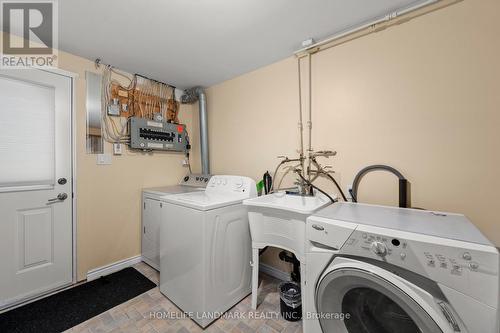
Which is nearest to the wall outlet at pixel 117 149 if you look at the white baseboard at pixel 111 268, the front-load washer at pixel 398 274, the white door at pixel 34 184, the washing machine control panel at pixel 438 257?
the white door at pixel 34 184

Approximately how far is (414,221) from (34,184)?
2942mm

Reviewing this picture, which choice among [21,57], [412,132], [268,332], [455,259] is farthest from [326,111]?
[21,57]

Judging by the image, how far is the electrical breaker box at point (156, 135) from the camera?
238 centimetres

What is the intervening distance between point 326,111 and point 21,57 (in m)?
2.76

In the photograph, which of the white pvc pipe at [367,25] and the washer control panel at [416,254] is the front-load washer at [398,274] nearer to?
the washer control panel at [416,254]

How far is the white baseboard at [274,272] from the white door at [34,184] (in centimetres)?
195

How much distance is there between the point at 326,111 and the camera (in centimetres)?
188

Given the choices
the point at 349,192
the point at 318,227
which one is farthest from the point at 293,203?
the point at 349,192

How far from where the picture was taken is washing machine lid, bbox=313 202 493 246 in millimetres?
902

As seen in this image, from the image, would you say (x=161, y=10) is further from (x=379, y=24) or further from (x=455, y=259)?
(x=455, y=259)

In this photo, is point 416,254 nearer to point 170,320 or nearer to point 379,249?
point 379,249

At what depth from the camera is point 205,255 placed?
1.50m

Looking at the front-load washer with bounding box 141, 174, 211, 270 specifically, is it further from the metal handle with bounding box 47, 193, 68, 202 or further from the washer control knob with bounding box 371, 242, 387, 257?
the washer control knob with bounding box 371, 242, 387, 257

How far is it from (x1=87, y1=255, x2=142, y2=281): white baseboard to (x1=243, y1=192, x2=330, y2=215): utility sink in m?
1.84
